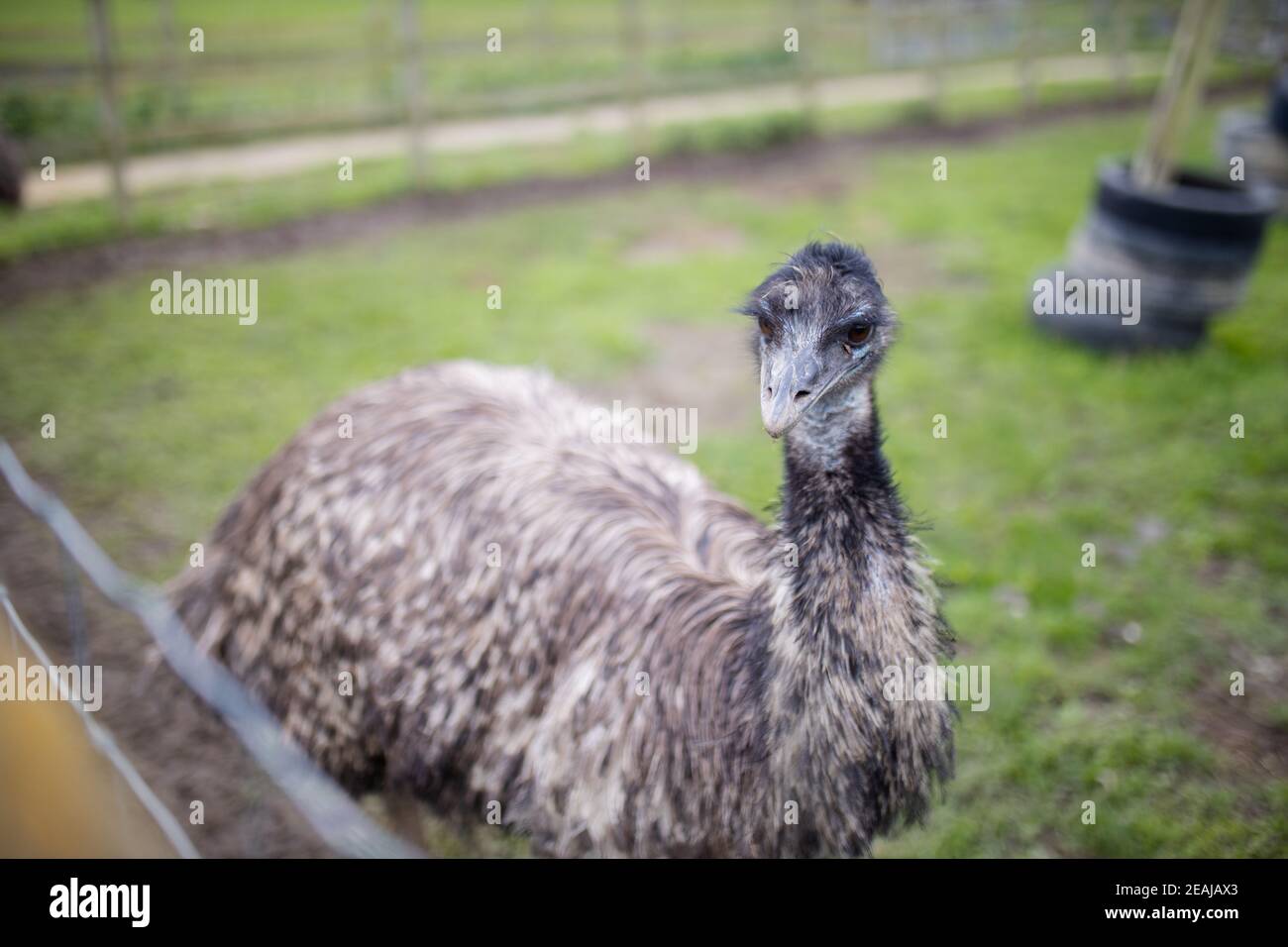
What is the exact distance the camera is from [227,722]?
414 centimetres

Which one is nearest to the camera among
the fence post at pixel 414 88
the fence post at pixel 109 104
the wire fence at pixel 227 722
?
the wire fence at pixel 227 722

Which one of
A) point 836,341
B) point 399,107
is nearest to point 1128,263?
point 836,341

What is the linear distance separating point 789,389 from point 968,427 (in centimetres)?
471

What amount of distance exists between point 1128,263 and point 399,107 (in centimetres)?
938

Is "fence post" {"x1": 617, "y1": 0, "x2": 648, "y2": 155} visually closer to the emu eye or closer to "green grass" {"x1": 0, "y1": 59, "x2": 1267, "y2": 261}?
"green grass" {"x1": 0, "y1": 59, "x2": 1267, "y2": 261}

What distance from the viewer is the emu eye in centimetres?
267

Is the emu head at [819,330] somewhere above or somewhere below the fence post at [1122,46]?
below

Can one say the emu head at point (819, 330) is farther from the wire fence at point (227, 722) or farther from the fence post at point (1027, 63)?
the fence post at point (1027, 63)

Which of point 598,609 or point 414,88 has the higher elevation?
point 414,88

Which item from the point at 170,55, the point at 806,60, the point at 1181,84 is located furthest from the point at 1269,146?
the point at 170,55

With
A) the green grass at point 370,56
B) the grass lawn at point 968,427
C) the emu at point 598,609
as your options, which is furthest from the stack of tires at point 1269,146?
the emu at point 598,609

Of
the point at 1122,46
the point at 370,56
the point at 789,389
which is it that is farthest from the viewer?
the point at 1122,46

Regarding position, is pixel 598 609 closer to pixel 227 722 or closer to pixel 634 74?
pixel 227 722

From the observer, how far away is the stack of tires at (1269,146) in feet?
34.2
